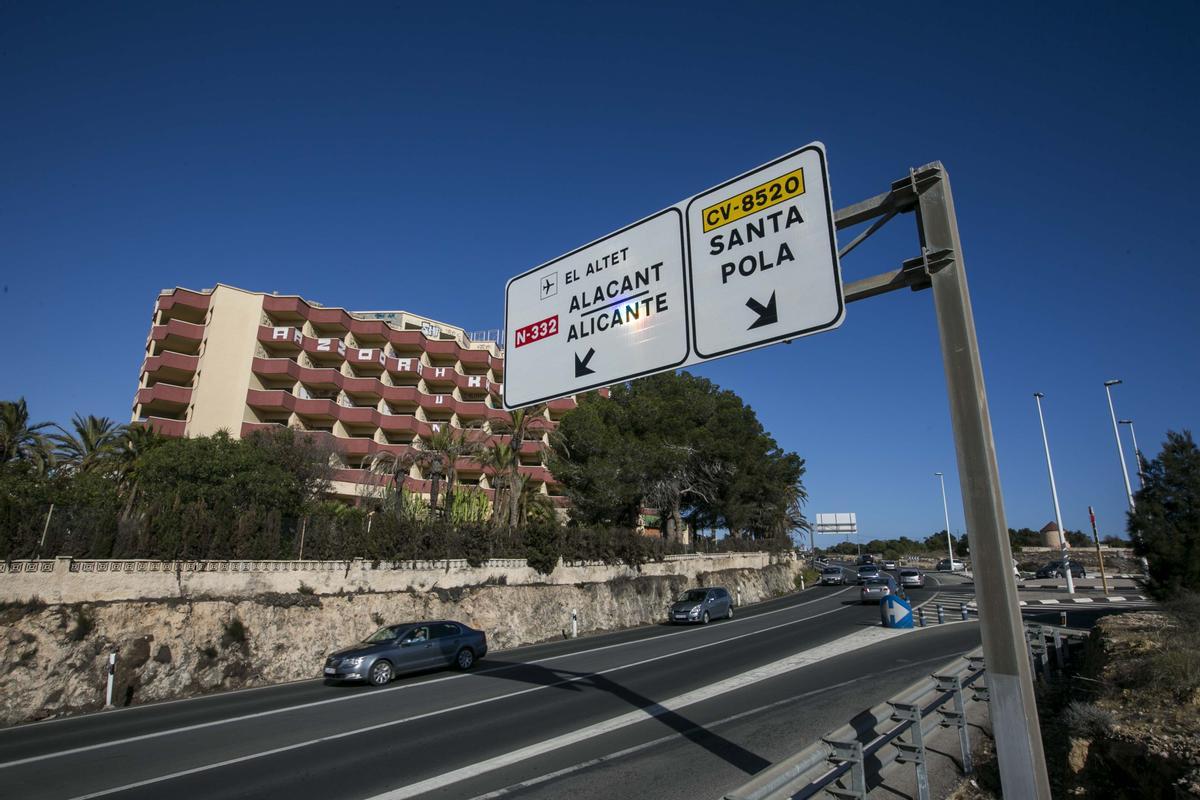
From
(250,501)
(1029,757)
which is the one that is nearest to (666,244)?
(1029,757)

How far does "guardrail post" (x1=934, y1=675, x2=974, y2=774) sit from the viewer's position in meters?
6.08

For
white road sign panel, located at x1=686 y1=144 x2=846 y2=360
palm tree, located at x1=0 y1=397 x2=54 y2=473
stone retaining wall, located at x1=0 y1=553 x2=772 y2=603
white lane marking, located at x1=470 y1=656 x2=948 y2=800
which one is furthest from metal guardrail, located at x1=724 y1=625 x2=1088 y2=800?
palm tree, located at x1=0 y1=397 x2=54 y2=473

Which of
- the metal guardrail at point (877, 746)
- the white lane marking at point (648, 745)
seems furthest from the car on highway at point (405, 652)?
the metal guardrail at point (877, 746)

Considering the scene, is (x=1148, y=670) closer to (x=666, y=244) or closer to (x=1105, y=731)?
(x=1105, y=731)

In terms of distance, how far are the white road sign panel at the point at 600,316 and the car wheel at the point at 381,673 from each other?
489 inches

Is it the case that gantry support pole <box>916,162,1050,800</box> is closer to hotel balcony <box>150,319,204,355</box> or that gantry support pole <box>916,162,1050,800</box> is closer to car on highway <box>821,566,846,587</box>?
hotel balcony <box>150,319,204,355</box>

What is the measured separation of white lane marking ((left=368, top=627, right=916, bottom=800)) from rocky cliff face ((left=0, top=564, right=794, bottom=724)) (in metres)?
12.0

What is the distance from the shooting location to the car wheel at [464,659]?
653 inches

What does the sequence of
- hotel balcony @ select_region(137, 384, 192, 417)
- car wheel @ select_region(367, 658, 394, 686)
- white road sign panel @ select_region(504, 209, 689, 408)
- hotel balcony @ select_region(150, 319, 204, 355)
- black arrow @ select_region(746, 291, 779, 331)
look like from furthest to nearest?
hotel balcony @ select_region(150, 319, 204, 355) → hotel balcony @ select_region(137, 384, 192, 417) → car wheel @ select_region(367, 658, 394, 686) → white road sign panel @ select_region(504, 209, 689, 408) → black arrow @ select_region(746, 291, 779, 331)

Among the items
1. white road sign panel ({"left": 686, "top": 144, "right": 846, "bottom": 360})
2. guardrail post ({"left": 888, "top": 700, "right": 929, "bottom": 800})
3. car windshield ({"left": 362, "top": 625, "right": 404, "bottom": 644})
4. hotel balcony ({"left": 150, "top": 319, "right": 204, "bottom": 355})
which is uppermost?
hotel balcony ({"left": 150, "top": 319, "right": 204, "bottom": 355})

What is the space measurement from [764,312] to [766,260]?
1.16 feet

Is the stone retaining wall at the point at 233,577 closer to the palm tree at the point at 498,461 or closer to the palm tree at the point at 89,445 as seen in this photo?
the palm tree at the point at 498,461

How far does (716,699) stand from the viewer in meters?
11.2

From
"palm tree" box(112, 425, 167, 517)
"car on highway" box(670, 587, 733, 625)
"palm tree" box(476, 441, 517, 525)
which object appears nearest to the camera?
"car on highway" box(670, 587, 733, 625)
